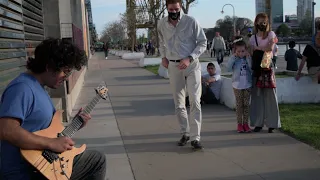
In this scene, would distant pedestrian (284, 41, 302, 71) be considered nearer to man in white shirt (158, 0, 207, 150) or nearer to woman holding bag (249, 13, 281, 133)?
woman holding bag (249, 13, 281, 133)

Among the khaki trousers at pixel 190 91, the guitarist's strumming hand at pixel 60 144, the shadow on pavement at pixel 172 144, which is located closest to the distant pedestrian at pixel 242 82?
the shadow on pavement at pixel 172 144

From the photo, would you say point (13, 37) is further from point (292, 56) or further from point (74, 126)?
point (292, 56)

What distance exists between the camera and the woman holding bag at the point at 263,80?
6.41 metres

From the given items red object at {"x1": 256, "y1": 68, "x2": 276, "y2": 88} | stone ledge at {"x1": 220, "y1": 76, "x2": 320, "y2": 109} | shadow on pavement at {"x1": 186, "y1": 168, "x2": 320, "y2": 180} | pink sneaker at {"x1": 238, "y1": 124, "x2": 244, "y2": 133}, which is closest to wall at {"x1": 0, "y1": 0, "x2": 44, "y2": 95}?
shadow on pavement at {"x1": 186, "y1": 168, "x2": 320, "y2": 180}

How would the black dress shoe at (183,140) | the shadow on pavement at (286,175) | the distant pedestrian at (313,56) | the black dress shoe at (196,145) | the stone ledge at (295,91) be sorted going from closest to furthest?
1. the shadow on pavement at (286,175)
2. the black dress shoe at (196,145)
3. the black dress shoe at (183,140)
4. the distant pedestrian at (313,56)
5. the stone ledge at (295,91)

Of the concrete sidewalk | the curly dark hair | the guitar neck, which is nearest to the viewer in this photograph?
the curly dark hair

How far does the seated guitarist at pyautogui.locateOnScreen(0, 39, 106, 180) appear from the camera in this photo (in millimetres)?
2631

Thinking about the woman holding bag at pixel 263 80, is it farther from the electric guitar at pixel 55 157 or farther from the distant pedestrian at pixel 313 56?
the electric guitar at pixel 55 157

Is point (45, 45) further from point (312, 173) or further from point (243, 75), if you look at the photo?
point (243, 75)

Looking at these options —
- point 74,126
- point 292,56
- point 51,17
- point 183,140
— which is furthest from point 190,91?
point 292,56

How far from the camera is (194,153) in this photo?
18.4 feet

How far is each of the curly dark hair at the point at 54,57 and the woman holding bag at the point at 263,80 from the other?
4063 millimetres

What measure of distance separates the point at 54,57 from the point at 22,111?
17.4 inches

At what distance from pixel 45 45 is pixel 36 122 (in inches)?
21.0
